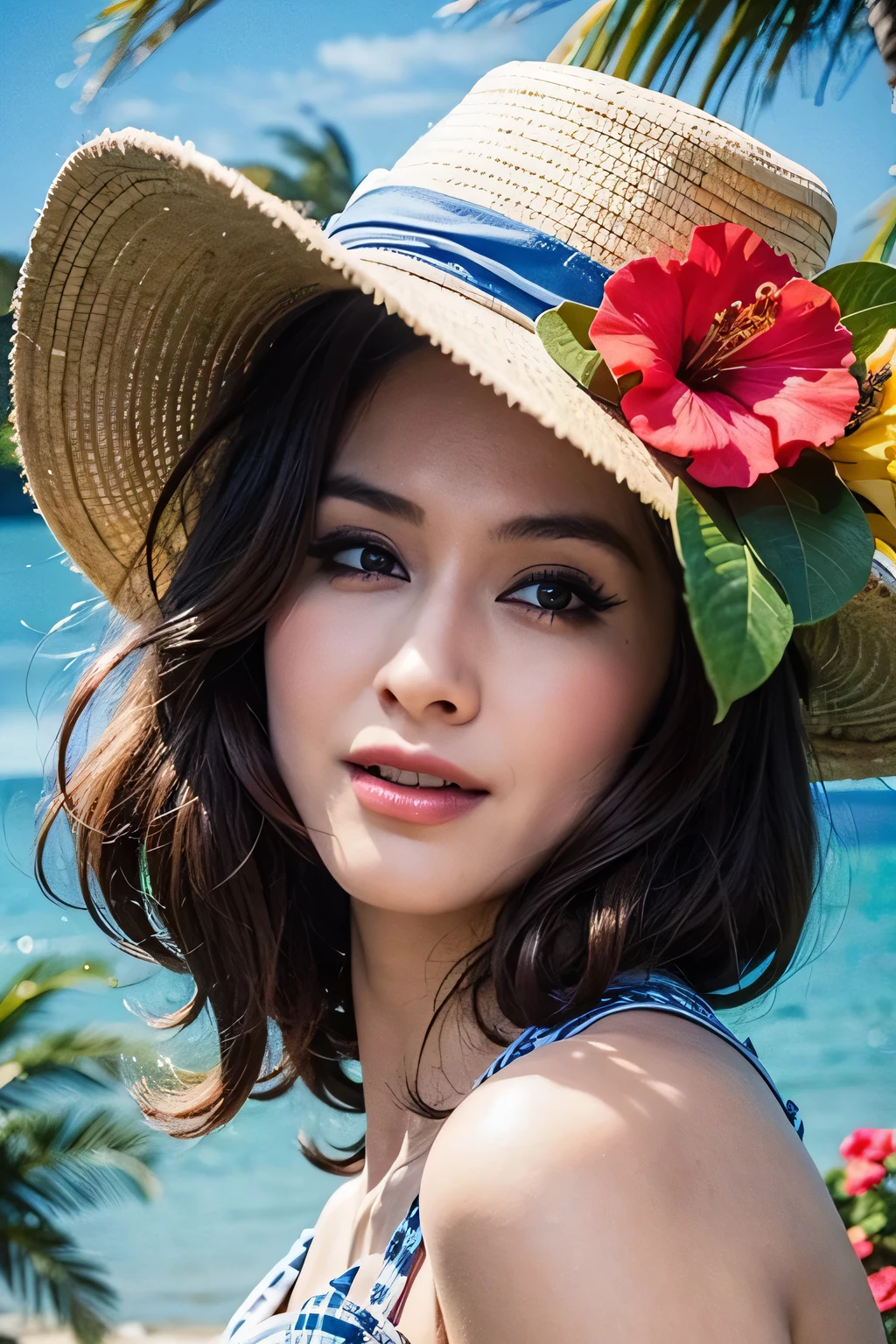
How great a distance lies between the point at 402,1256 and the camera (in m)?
1.25

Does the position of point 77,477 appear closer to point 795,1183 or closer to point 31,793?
point 795,1183

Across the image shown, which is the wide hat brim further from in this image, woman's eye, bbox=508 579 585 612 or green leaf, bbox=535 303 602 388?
woman's eye, bbox=508 579 585 612

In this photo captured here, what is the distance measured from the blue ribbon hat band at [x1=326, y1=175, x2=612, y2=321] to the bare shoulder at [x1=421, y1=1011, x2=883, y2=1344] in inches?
30.6

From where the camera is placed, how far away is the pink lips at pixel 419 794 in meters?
1.27

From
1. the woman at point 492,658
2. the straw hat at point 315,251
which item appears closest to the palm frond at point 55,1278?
the woman at point 492,658

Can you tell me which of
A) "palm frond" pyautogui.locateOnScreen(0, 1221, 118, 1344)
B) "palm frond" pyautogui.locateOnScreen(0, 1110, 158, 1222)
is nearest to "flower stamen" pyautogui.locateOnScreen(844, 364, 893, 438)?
"palm frond" pyautogui.locateOnScreen(0, 1110, 158, 1222)

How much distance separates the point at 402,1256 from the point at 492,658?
63 centimetres

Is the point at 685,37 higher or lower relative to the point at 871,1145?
higher

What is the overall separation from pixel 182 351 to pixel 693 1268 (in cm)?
134

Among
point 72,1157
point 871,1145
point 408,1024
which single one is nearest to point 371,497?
point 408,1024

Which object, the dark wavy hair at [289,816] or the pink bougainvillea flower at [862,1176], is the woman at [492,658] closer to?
the dark wavy hair at [289,816]

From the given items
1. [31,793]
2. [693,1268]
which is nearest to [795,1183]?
[693,1268]

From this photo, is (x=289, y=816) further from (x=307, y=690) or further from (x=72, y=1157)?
(x=72, y=1157)

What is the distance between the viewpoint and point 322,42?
7.30m
